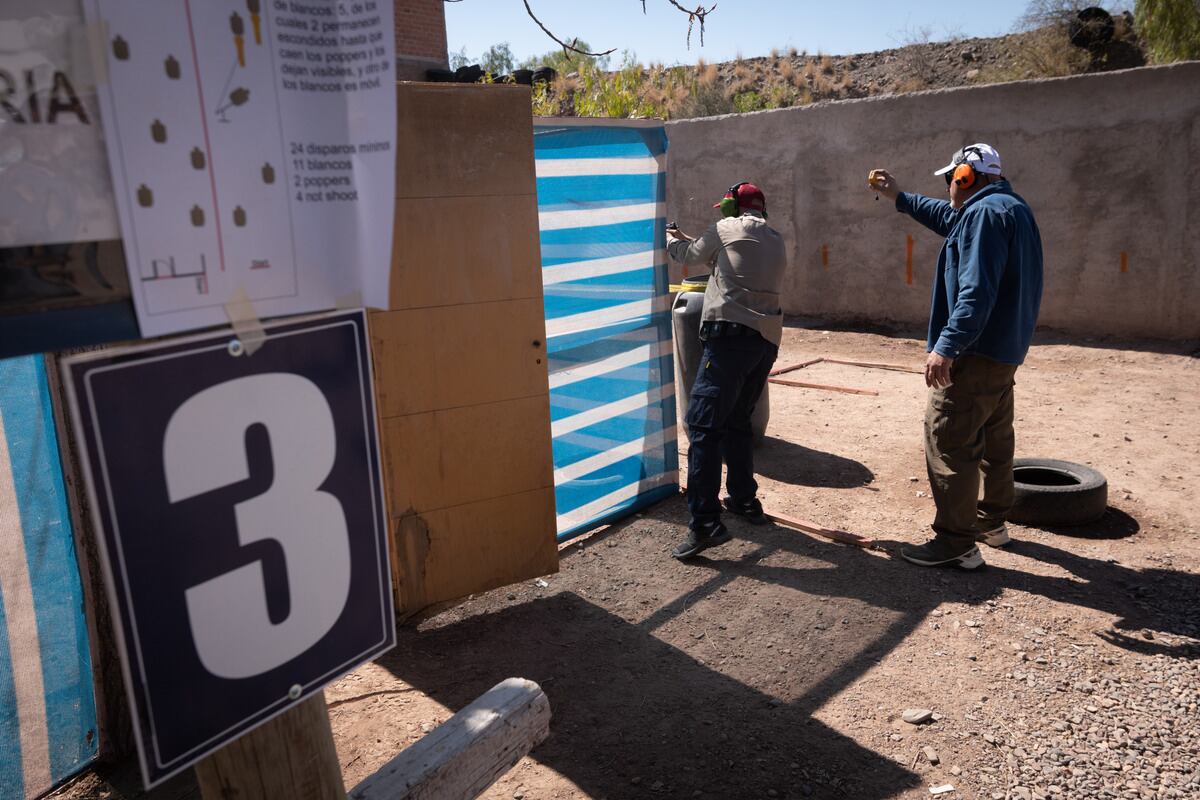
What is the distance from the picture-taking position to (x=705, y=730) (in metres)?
3.21

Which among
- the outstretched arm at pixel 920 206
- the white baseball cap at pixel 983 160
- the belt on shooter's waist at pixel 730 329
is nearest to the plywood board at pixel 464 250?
the belt on shooter's waist at pixel 730 329

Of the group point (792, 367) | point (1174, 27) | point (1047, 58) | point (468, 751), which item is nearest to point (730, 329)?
point (468, 751)

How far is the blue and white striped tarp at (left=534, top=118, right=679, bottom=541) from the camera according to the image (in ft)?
14.9

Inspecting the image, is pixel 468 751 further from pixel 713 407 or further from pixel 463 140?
pixel 713 407

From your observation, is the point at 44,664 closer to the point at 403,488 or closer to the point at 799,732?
the point at 403,488

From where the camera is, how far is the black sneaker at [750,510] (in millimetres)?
5078

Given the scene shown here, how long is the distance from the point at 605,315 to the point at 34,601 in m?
3.06

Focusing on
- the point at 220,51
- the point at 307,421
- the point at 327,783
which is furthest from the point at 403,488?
the point at 220,51

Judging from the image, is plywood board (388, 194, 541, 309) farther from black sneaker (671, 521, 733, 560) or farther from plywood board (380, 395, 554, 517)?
black sneaker (671, 521, 733, 560)

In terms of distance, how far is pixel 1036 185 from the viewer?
29.3 feet

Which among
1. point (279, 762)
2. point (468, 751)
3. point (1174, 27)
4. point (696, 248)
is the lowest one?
point (468, 751)

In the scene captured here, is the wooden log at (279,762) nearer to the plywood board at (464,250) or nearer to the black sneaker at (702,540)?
the plywood board at (464,250)

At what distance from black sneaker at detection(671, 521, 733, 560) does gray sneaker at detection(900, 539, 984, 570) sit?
3.25ft

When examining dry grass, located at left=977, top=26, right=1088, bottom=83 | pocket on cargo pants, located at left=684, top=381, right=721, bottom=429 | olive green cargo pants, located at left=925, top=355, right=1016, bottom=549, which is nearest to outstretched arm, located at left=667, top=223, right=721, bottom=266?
pocket on cargo pants, located at left=684, top=381, right=721, bottom=429
